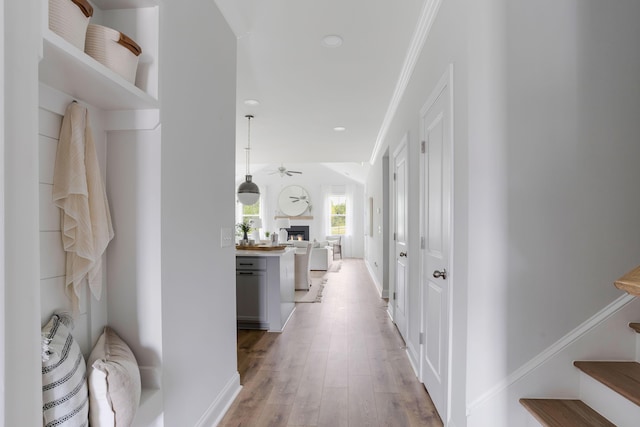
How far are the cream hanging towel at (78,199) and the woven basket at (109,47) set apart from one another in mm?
189

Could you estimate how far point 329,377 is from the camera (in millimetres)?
2643

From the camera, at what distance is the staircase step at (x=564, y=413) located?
4.10 feet

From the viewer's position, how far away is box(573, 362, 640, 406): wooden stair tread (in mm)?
1171

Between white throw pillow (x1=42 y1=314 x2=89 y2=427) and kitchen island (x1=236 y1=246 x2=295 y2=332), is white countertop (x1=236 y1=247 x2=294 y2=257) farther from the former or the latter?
white throw pillow (x1=42 y1=314 x2=89 y2=427)

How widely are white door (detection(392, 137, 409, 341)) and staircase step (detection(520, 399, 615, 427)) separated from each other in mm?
1812

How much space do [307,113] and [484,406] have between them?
12.4 ft

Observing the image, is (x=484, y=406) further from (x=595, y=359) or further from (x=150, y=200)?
(x=150, y=200)

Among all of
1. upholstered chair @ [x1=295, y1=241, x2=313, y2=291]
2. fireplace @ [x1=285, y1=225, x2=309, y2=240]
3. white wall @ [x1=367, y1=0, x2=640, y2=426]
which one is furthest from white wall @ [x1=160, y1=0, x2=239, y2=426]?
fireplace @ [x1=285, y1=225, x2=309, y2=240]

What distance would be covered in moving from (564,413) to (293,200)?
1074 centimetres

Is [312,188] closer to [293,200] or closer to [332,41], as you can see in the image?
[293,200]

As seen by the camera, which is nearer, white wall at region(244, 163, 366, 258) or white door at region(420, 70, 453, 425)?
white door at region(420, 70, 453, 425)

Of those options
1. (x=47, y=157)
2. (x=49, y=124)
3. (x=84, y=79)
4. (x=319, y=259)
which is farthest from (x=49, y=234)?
(x=319, y=259)

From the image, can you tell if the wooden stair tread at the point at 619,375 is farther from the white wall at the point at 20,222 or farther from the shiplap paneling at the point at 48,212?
the shiplap paneling at the point at 48,212

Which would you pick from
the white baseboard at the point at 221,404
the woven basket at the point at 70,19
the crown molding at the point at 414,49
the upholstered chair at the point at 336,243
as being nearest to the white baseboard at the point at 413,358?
the white baseboard at the point at 221,404
